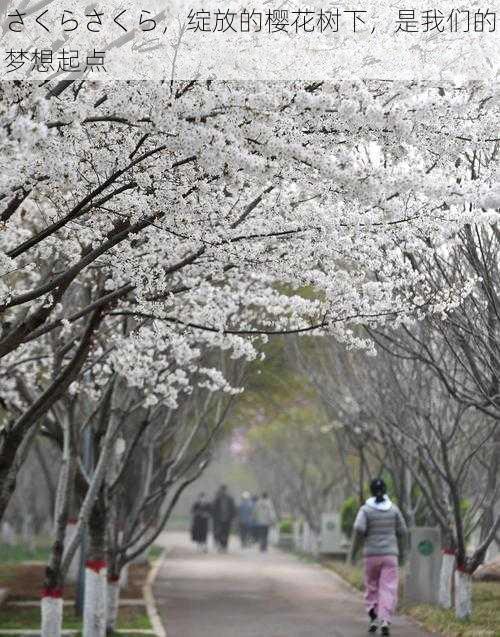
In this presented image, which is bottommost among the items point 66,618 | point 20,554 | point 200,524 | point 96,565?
point 66,618

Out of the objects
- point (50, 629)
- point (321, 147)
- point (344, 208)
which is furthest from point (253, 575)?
point (321, 147)

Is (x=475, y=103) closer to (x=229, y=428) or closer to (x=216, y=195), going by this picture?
(x=216, y=195)

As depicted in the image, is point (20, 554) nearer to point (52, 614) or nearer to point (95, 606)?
point (95, 606)

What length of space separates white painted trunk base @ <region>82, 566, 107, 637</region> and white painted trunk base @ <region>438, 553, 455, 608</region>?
5.21 meters

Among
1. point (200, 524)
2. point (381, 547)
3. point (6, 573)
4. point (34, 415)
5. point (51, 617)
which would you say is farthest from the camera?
point (200, 524)

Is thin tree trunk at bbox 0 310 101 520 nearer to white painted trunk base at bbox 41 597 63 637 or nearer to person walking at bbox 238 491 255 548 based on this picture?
white painted trunk base at bbox 41 597 63 637

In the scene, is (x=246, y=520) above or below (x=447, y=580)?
above

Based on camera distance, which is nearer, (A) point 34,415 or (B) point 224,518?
(A) point 34,415

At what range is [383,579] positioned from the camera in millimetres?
14016

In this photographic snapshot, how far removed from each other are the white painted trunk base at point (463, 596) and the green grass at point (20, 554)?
16.0m

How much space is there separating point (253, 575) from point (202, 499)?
13.3m

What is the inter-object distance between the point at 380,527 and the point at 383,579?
58 cm

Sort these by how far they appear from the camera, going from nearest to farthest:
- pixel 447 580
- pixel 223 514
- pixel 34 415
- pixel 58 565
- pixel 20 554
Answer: pixel 34 415, pixel 58 565, pixel 447 580, pixel 20 554, pixel 223 514

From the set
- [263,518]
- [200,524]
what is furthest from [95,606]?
[263,518]
